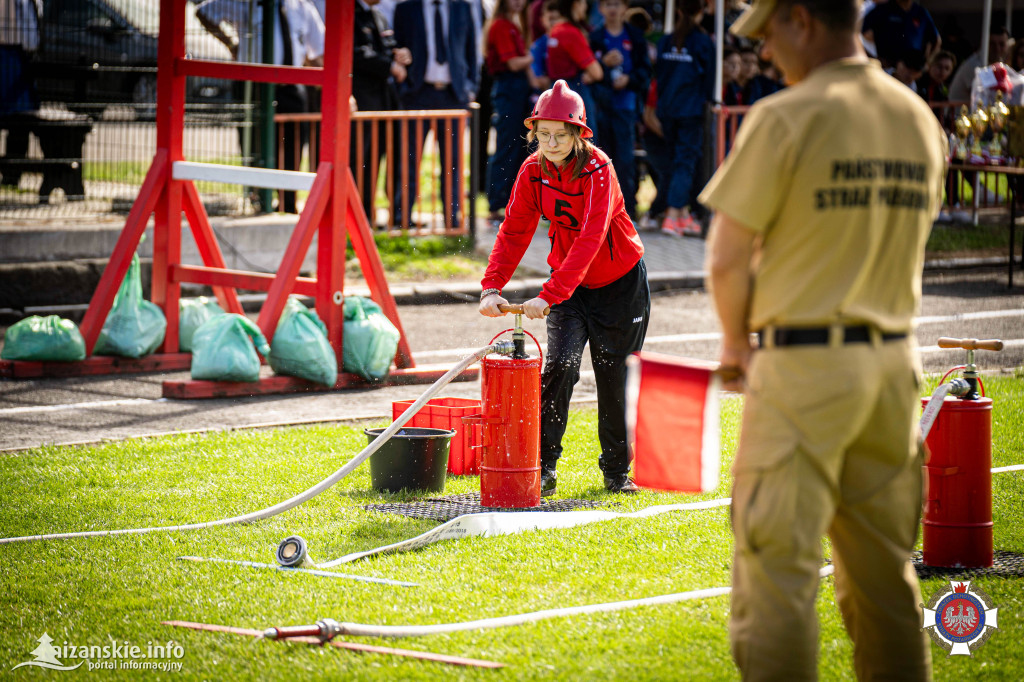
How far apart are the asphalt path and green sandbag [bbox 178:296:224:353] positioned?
1.80 ft

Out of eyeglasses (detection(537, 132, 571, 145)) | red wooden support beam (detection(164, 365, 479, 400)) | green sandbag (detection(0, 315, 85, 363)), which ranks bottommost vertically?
red wooden support beam (detection(164, 365, 479, 400))

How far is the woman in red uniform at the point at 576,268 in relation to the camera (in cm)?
583

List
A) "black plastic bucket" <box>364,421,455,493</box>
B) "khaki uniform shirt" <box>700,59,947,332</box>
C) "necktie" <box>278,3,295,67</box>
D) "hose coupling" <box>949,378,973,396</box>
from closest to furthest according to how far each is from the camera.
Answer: "khaki uniform shirt" <box>700,59,947,332</box> < "hose coupling" <box>949,378,973,396</box> < "black plastic bucket" <box>364,421,455,493</box> < "necktie" <box>278,3,295,67</box>

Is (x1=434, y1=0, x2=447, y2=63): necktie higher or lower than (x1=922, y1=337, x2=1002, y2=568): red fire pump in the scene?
higher

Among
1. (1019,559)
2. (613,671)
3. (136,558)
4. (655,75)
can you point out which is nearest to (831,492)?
(613,671)

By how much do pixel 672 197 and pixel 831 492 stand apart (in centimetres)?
1221

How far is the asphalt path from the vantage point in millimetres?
7668

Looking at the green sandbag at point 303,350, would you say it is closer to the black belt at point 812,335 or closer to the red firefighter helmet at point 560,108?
the red firefighter helmet at point 560,108

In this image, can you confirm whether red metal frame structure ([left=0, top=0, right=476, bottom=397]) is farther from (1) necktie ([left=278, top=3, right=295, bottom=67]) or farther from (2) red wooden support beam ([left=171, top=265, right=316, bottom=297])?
(1) necktie ([left=278, top=3, right=295, bottom=67])

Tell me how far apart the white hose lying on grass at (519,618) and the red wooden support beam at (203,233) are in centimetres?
572

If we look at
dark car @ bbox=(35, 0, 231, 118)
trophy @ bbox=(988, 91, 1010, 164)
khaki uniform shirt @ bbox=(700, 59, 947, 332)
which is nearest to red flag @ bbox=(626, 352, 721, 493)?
khaki uniform shirt @ bbox=(700, 59, 947, 332)

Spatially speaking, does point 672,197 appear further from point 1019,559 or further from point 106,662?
point 106,662

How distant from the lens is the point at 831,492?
3.07 meters

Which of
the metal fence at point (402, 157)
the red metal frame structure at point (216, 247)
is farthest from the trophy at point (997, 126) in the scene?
the red metal frame structure at point (216, 247)
